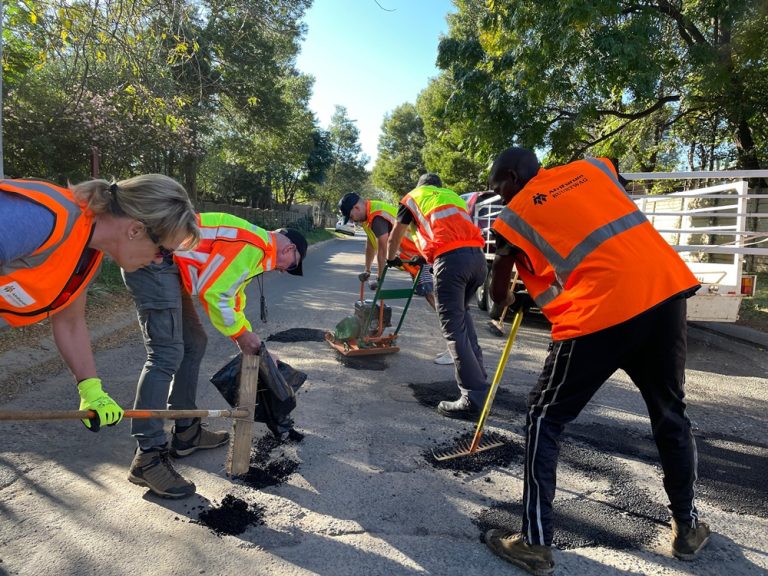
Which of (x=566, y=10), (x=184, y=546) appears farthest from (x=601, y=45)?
(x=184, y=546)

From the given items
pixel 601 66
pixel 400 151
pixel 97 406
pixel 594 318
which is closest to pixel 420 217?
pixel 594 318

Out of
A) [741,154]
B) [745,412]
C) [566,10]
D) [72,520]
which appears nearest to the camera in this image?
[72,520]

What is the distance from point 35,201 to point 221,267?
40.4 inches

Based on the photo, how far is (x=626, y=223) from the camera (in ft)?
6.92

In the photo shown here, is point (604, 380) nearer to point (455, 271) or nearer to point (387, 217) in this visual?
point (455, 271)

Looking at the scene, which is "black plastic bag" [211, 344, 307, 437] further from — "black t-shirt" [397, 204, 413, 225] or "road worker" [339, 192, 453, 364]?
"road worker" [339, 192, 453, 364]

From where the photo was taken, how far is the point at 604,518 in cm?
256

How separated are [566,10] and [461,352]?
692 cm

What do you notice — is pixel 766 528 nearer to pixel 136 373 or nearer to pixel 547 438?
pixel 547 438

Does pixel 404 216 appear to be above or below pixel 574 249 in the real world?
above

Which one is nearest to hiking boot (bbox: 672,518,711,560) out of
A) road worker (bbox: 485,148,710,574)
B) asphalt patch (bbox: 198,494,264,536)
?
road worker (bbox: 485,148,710,574)

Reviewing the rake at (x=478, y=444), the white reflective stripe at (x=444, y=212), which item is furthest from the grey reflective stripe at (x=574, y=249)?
the white reflective stripe at (x=444, y=212)

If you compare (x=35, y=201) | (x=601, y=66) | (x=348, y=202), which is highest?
(x=601, y=66)

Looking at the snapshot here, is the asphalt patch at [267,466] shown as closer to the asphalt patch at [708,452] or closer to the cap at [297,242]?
the cap at [297,242]
